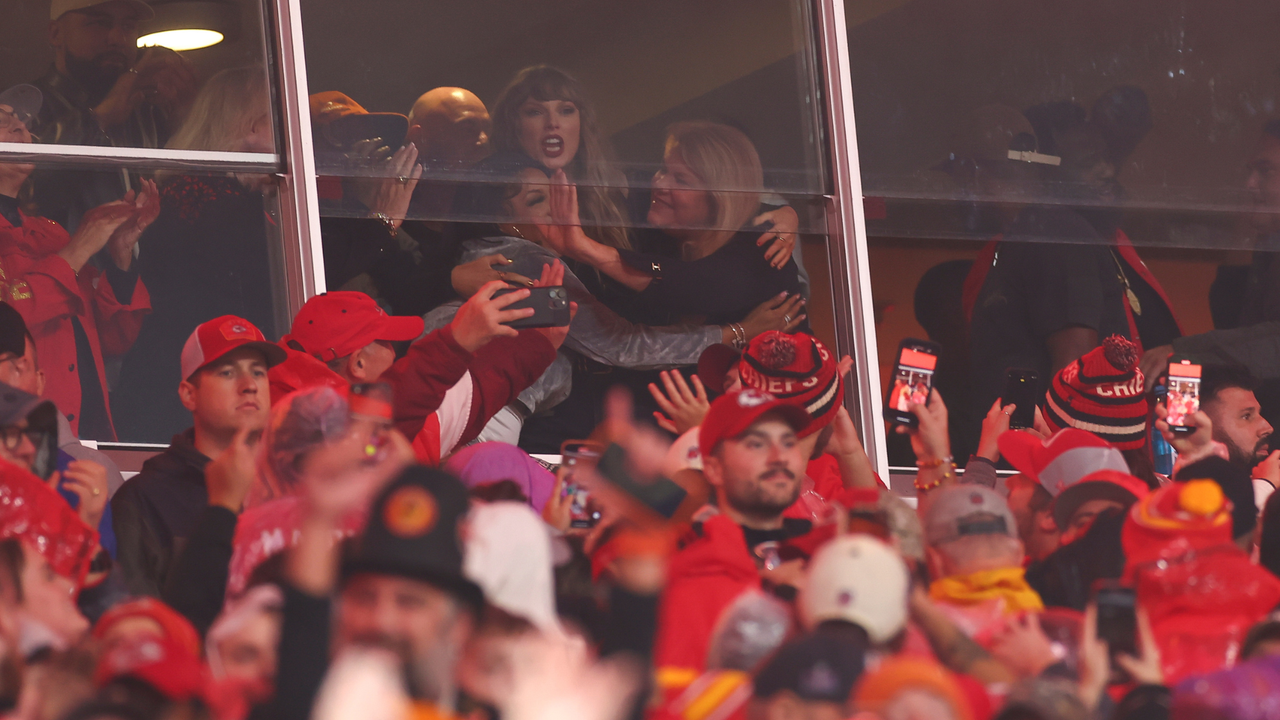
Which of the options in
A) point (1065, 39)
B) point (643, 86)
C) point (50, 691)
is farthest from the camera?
point (1065, 39)

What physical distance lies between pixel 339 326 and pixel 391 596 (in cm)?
213

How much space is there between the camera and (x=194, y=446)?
12.5 feet

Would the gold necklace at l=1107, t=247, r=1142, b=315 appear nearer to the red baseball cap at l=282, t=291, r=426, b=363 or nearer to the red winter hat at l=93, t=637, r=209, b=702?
the red baseball cap at l=282, t=291, r=426, b=363

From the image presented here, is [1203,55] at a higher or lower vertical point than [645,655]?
higher

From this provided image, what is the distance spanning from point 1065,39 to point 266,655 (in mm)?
4762

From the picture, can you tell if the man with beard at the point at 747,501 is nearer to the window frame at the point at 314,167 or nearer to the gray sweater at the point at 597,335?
the gray sweater at the point at 597,335

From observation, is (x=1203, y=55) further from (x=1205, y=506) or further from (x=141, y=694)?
(x=141, y=694)

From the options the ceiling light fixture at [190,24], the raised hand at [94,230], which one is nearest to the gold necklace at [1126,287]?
the ceiling light fixture at [190,24]

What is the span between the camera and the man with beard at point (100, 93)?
4.86 meters

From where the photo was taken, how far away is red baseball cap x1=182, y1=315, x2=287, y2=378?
395cm

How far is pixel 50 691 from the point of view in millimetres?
2338

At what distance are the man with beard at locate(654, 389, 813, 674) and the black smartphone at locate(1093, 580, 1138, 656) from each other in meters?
0.59

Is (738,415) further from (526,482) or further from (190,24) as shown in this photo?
(190,24)

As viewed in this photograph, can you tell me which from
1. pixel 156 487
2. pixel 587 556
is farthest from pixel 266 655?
pixel 156 487
